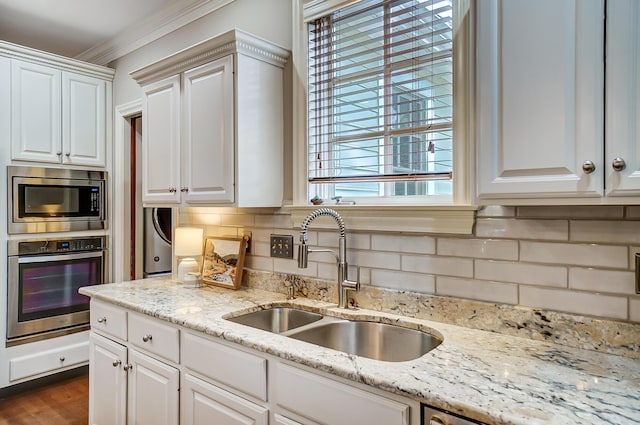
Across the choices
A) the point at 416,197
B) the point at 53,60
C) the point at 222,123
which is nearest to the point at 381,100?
the point at 416,197

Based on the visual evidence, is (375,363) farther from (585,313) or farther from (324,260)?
(324,260)

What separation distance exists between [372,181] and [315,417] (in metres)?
1.06

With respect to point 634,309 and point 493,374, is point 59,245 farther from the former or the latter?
point 634,309

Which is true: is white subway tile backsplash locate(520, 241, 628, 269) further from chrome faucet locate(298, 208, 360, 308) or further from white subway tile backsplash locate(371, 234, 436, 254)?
chrome faucet locate(298, 208, 360, 308)

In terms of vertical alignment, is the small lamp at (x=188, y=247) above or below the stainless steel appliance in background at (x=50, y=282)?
above

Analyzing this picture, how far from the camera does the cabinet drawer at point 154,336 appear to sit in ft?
6.07

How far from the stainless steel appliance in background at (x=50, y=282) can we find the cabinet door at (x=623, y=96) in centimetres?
354

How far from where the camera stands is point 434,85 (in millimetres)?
1813

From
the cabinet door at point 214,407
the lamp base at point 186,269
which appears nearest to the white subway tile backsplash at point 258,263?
the lamp base at point 186,269

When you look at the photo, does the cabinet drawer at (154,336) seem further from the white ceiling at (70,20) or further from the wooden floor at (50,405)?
the white ceiling at (70,20)

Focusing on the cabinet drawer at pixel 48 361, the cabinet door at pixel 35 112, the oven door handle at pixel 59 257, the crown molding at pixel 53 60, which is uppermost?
the crown molding at pixel 53 60

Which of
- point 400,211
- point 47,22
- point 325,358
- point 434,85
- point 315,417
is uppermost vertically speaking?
point 47,22

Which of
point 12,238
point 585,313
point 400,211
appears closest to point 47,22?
point 12,238

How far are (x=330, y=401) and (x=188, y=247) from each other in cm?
159
